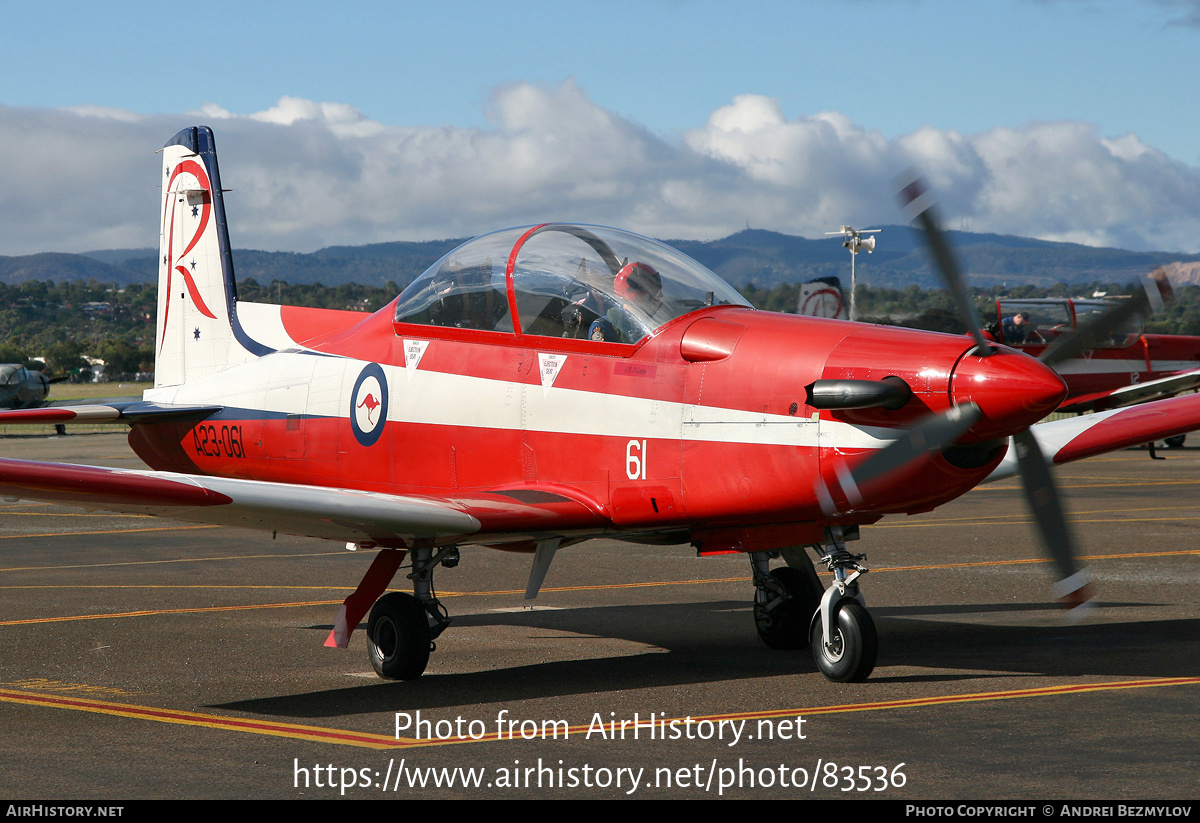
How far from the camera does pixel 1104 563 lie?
13016 millimetres

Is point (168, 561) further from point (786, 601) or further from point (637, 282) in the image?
point (637, 282)

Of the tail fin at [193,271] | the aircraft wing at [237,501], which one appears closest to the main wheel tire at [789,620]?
the aircraft wing at [237,501]

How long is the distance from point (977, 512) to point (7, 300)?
200m

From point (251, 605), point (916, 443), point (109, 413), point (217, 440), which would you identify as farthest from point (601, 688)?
point (109, 413)

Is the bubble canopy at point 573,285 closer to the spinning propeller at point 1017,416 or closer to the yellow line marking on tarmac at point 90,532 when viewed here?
the spinning propeller at point 1017,416

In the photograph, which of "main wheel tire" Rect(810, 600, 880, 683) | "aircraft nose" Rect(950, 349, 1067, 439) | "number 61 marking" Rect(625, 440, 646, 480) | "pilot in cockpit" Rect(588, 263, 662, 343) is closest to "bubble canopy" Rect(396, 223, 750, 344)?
"pilot in cockpit" Rect(588, 263, 662, 343)

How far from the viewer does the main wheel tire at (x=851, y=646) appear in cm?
736

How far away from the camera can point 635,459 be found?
763 centimetres

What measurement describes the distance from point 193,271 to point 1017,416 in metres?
8.99

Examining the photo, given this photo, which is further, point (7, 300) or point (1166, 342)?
point (7, 300)
